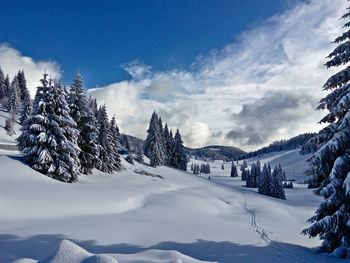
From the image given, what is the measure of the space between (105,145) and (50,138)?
16.0 meters

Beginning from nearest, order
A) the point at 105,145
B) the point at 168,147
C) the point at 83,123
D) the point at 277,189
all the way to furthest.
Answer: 1. the point at 83,123
2. the point at 105,145
3. the point at 277,189
4. the point at 168,147

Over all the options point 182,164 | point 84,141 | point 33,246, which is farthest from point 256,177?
point 33,246

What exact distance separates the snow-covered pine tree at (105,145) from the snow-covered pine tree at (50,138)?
41.9 ft

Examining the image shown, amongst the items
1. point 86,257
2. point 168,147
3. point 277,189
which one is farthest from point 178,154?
point 86,257

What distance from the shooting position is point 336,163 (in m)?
8.66

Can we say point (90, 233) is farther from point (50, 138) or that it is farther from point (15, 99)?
point (15, 99)

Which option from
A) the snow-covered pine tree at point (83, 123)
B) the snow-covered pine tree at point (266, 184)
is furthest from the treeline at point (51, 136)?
the snow-covered pine tree at point (266, 184)

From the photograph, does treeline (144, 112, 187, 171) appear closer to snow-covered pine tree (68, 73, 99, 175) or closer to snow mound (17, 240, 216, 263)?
snow-covered pine tree (68, 73, 99, 175)

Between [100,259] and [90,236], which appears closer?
[100,259]

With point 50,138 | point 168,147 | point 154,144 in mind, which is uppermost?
point 168,147

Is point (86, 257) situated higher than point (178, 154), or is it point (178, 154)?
point (178, 154)

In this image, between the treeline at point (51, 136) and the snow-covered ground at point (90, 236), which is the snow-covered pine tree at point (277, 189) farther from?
the treeline at point (51, 136)

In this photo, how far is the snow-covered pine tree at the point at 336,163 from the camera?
343 inches

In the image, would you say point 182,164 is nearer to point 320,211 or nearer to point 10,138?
point 10,138
